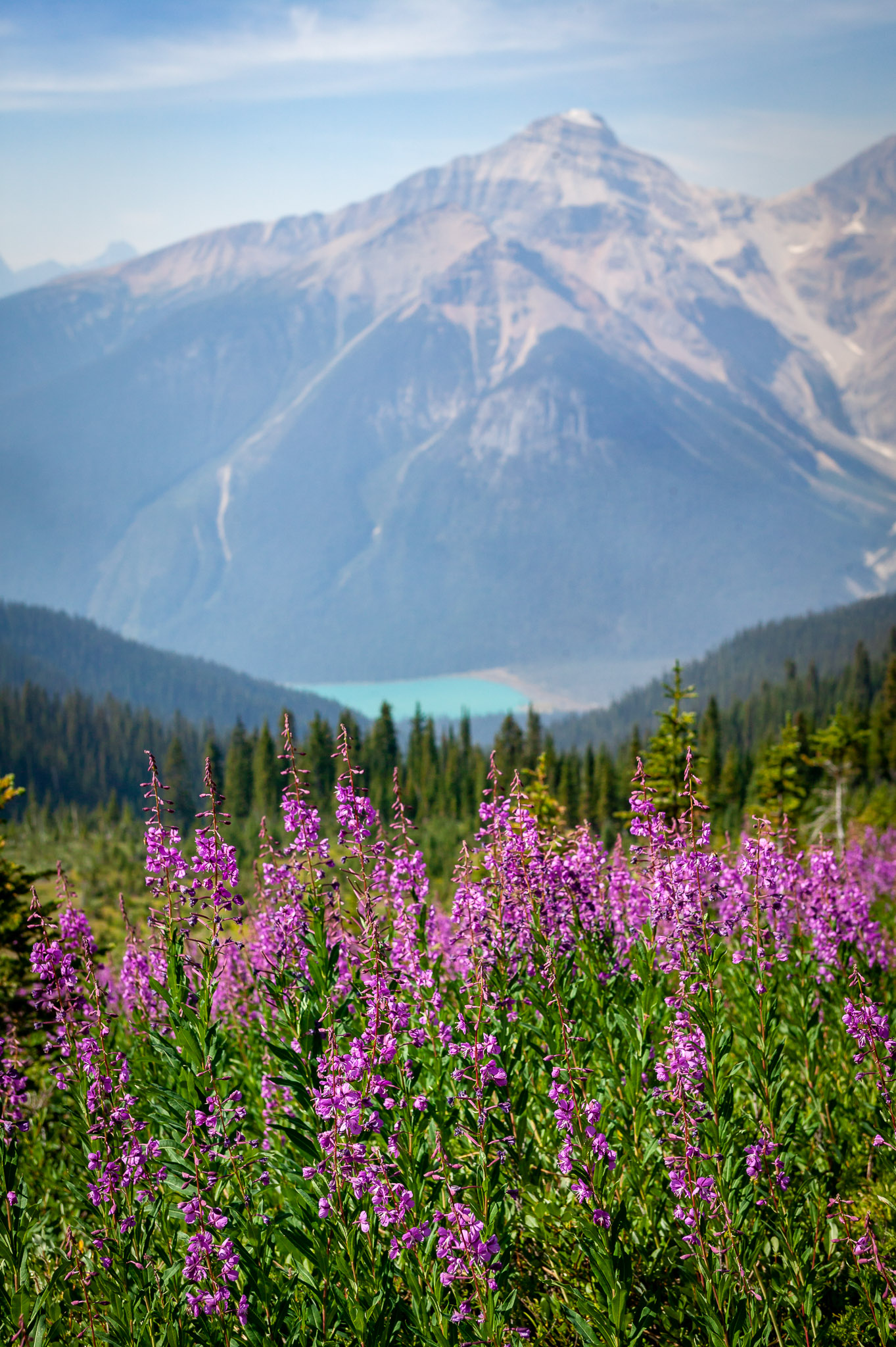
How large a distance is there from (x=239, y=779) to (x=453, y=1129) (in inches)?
4744

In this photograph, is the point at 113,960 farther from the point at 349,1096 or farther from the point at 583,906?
the point at 349,1096

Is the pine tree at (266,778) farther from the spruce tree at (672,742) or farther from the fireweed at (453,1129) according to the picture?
the fireweed at (453,1129)

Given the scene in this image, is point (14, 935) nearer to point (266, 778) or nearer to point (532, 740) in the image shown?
point (266, 778)

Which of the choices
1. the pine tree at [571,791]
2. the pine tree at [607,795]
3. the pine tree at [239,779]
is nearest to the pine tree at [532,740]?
the pine tree at [571,791]

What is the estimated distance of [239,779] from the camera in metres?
127

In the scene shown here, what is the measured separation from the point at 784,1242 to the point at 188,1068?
507 cm

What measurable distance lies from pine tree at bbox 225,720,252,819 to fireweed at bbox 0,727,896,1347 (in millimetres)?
116462

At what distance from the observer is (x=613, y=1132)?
10.7 metres

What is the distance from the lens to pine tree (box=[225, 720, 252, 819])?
4961 inches

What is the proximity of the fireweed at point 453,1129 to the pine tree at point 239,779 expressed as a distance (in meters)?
116

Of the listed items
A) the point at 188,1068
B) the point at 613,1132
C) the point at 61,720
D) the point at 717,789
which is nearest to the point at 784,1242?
the point at 613,1132

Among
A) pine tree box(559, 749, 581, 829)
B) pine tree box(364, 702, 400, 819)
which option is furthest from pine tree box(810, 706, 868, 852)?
pine tree box(364, 702, 400, 819)

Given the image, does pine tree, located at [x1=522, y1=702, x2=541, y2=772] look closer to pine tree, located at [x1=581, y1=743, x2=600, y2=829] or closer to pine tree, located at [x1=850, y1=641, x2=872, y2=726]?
pine tree, located at [x1=581, y1=743, x2=600, y2=829]

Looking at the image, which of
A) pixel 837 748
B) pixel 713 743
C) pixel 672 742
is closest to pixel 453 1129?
pixel 672 742
